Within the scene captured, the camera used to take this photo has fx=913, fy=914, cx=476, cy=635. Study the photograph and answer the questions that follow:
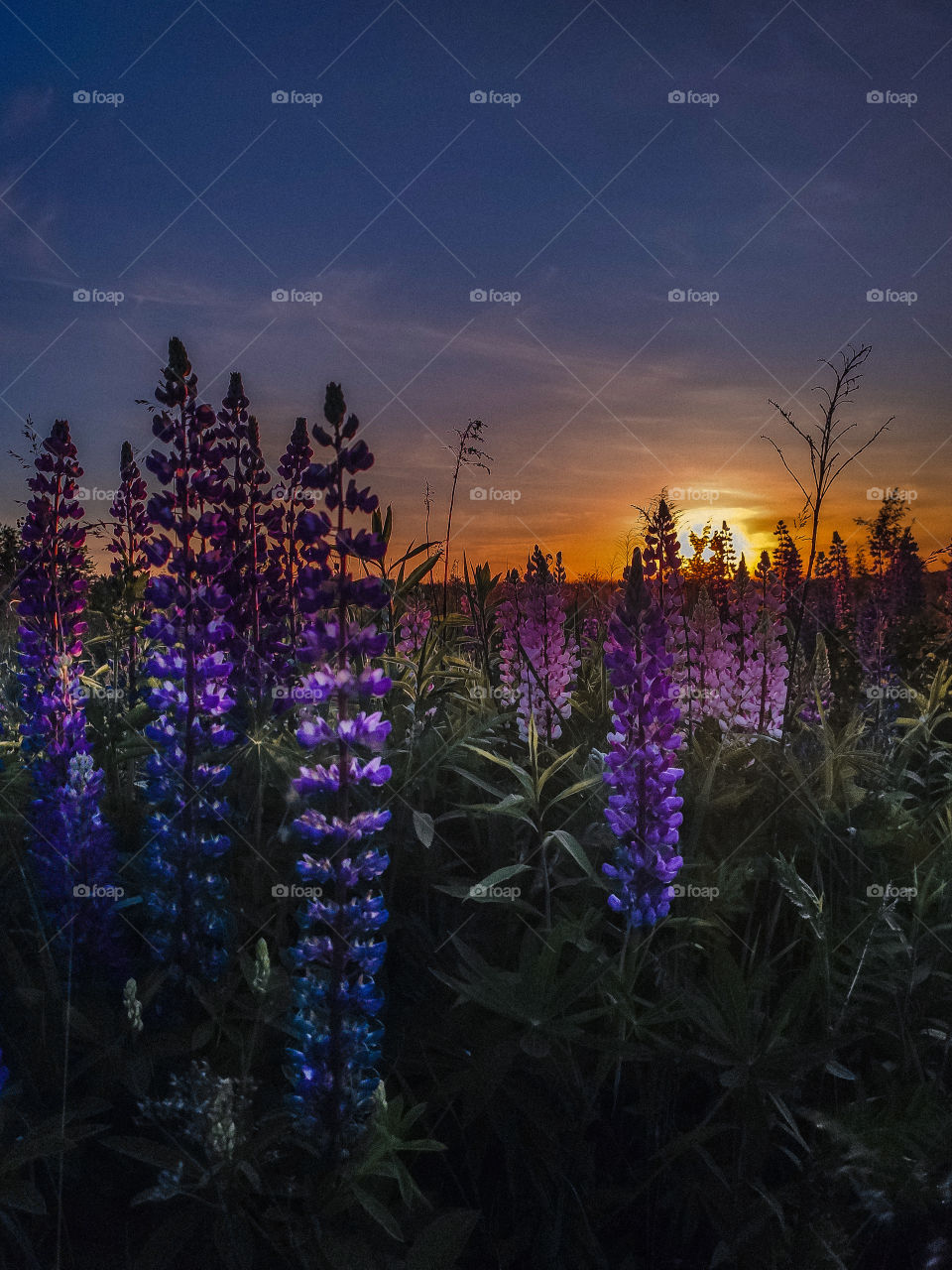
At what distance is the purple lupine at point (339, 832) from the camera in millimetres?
2133

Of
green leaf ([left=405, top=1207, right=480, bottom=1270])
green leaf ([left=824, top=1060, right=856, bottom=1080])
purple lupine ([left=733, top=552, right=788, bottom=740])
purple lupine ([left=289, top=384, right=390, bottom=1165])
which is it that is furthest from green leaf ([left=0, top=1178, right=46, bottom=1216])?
purple lupine ([left=733, top=552, right=788, bottom=740])

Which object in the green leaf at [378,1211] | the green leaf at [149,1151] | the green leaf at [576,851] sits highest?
the green leaf at [576,851]

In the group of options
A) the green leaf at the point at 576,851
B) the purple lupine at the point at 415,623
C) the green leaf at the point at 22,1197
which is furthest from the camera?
the purple lupine at the point at 415,623

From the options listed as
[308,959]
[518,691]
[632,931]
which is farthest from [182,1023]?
[518,691]

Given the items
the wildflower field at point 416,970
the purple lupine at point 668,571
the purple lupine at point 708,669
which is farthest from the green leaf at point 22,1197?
the purple lupine at point 708,669

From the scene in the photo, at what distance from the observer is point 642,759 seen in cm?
276

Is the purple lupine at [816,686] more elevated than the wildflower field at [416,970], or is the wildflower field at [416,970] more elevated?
the purple lupine at [816,686]

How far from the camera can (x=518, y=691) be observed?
4688 millimetres

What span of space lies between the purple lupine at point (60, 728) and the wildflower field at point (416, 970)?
0.01m

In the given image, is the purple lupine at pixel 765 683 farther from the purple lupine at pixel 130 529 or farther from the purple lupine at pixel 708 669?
the purple lupine at pixel 130 529

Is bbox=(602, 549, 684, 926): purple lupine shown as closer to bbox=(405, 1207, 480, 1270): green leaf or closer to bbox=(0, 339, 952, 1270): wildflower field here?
A: bbox=(0, 339, 952, 1270): wildflower field

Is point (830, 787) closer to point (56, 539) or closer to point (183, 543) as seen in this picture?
point (183, 543)

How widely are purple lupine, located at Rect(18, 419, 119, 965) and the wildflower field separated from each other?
1cm

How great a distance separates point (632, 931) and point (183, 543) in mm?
1951
